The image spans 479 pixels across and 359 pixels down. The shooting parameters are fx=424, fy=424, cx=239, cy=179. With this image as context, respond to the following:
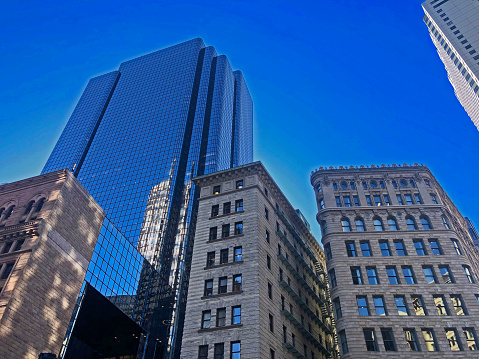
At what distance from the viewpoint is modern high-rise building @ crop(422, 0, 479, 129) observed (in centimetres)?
Answer: 13950

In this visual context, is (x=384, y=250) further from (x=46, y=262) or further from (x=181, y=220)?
(x=181, y=220)

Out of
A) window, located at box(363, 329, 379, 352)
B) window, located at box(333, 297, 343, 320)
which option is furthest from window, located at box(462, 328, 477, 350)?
window, located at box(333, 297, 343, 320)

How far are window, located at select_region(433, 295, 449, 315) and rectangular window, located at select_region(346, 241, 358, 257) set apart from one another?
11.8 m

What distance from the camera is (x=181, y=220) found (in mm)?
145750

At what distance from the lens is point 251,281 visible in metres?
53.1

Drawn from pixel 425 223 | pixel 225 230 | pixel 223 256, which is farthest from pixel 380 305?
pixel 225 230

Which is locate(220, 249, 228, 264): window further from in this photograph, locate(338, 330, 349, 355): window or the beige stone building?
the beige stone building

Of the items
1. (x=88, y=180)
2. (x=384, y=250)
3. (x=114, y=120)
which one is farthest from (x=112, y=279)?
(x=114, y=120)

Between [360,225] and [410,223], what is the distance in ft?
25.1

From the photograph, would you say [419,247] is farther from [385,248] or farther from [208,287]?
[208,287]

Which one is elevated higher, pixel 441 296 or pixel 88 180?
pixel 88 180

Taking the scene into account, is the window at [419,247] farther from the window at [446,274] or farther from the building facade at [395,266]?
the window at [446,274]

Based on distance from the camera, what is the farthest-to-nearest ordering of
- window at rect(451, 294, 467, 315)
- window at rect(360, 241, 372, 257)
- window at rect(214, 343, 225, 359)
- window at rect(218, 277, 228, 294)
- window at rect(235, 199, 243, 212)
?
window at rect(235, 199, 243, 212) < window at rect(360, 241, 372, 257) < window at rect(451, 294, 467, 315) < window at rect(218, 277, 228, 294) < window at rect(214, 343, 225, 359)

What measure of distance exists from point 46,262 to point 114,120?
142914mm
